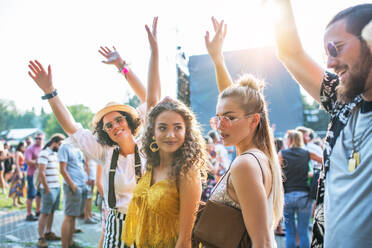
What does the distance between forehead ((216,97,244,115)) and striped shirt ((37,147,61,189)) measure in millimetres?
5480

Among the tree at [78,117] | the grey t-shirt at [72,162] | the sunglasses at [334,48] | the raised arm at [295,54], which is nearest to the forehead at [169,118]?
the raised arm at [295,54]

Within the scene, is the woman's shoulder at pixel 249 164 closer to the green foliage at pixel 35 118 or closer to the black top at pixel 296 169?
the black top at pixel 296 169

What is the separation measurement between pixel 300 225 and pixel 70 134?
391cm

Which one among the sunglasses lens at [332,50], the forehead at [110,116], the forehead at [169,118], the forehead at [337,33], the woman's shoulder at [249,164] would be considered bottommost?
the woman's shoulder at [249,164]

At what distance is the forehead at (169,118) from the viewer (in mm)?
1930

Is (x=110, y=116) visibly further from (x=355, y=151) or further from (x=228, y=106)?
(x=355, y=151)

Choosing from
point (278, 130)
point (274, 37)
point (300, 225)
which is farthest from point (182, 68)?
point (274, 37)

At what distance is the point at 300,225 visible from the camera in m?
4.41

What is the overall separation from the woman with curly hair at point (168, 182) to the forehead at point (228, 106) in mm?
462

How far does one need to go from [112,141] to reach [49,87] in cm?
73

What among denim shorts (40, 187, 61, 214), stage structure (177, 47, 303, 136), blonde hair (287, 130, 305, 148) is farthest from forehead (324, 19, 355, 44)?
denim shorts (40, 187, 61, 214)

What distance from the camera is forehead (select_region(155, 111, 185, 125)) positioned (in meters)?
1.93

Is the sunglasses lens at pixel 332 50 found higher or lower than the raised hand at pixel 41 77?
lower

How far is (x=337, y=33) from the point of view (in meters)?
1.11
